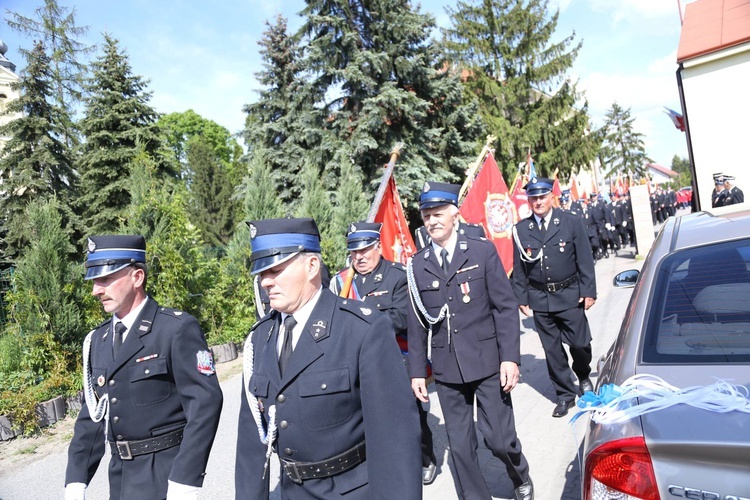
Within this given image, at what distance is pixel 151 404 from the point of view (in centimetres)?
262

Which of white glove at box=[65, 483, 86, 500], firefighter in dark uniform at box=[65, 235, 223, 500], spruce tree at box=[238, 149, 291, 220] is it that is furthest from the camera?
spruce tree at box=[238, 149, 291, 220]

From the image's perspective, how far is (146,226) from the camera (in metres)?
8.85

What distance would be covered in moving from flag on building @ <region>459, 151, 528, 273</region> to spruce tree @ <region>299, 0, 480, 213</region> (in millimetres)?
6782

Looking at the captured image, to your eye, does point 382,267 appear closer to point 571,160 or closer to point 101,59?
point 101,59

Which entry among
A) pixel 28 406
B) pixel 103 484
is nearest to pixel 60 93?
pixel 28 406

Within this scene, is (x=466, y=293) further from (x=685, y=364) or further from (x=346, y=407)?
(x=346, y=407)

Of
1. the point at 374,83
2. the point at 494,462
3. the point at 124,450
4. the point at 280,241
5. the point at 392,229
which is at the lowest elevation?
the point at 494,462

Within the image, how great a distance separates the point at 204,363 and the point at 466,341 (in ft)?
5.58

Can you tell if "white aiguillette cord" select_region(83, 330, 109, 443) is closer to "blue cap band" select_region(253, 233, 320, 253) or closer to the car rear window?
"blue cap band" select_region(253, 233, 320, 253)

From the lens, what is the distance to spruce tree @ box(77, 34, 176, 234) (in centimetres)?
1975

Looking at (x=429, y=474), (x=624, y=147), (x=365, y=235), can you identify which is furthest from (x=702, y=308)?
(x=624, y=147)

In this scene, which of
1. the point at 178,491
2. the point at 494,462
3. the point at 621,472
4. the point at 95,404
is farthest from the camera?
the point at 494,462

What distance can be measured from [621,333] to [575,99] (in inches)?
1035

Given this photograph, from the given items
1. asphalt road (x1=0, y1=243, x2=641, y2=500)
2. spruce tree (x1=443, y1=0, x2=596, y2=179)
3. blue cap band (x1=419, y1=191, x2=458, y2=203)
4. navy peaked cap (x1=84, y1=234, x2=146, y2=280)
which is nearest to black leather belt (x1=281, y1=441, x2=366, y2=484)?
navy peaked cap (x1=84, y1=234, x2=146, y2=280)
